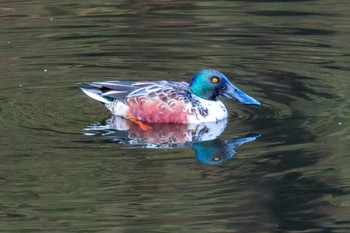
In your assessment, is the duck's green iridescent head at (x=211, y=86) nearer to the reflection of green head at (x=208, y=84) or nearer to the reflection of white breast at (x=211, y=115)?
the reflection of green head at (x=208, y=84)

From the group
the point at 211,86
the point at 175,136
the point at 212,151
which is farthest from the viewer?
the point at 211,86

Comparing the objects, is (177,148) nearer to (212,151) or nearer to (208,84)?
(212,151)

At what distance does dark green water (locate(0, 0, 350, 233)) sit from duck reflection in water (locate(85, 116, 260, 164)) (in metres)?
0.11

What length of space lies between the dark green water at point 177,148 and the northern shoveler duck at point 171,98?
0.71 feet

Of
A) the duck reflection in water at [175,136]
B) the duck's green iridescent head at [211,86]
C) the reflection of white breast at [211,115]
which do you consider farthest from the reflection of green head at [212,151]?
the duck's green iridescent head at [211,86]

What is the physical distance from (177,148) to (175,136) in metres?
0.55

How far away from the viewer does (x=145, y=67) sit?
12969 mm

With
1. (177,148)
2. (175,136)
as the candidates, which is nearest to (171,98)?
(175,136)

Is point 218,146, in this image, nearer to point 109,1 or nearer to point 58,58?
point 58,58

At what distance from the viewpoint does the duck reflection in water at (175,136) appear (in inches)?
380

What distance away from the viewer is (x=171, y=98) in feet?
35.6

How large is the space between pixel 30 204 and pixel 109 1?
30.7 ft

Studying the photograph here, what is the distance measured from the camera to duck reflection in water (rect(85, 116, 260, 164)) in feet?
31.7

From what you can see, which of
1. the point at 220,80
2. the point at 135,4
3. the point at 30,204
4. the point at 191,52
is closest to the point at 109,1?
the point at 135,4
